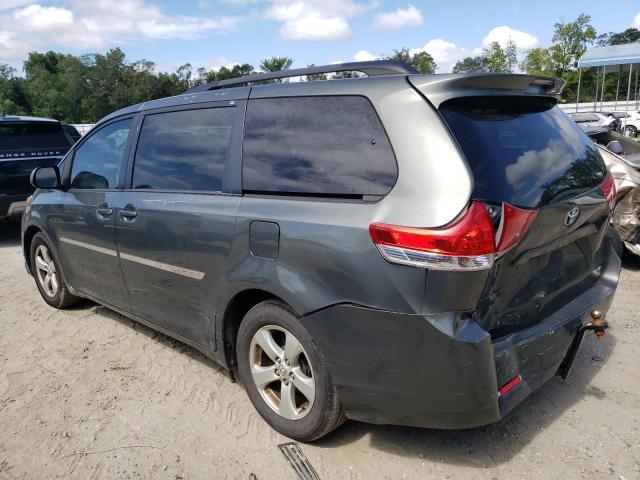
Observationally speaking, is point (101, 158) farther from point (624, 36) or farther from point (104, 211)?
point (624, 36)

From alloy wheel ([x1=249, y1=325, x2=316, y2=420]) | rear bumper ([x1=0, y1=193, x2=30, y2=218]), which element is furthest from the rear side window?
rear bumper ([x1=0, y1=193, x2=30, y2=218])

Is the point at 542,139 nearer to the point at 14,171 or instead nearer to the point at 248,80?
the point at 248,80

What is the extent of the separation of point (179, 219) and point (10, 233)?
7519mm

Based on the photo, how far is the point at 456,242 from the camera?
210 centimetres

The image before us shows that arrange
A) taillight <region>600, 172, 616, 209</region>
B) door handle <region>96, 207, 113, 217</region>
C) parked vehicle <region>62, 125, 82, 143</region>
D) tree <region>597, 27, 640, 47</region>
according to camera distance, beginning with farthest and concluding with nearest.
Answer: tree <region>597, 27, 640, 47</region> → parked vehicle <region>62, 125, 82, 143</region> → door handle <region>96, 207, 113, 217</region> → taillight <region>600, 172, 616, 209</region>

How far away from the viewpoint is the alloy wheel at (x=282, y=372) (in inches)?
105

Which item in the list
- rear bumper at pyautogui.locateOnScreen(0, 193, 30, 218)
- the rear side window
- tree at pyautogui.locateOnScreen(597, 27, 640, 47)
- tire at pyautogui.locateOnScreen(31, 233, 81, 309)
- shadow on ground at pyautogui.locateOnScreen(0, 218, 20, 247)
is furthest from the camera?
tree at pyautogui.locateOnScreen(597, 27, 640, 47)

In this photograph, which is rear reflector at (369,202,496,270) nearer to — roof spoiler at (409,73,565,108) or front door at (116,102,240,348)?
roof spoiler at (409,73,565,108)

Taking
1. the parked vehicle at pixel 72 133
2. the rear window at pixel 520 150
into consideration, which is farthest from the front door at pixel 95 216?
the parked vehicle at pixel 72 133

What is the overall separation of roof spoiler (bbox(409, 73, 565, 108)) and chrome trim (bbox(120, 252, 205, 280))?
1606 mm

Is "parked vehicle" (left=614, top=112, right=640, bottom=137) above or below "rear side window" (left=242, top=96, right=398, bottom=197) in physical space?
below

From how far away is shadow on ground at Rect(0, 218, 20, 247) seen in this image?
27.6 feet

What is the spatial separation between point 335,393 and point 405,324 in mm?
594

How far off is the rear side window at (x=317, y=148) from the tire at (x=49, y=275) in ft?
9.21
